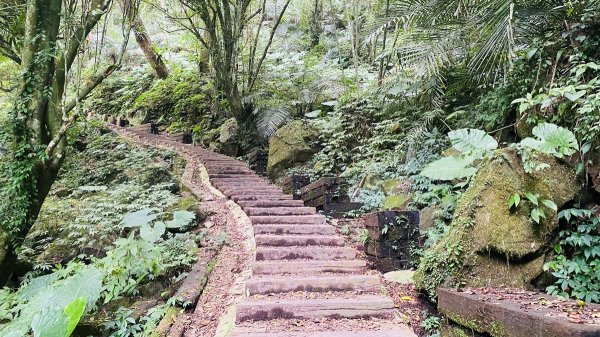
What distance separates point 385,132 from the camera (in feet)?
22.6

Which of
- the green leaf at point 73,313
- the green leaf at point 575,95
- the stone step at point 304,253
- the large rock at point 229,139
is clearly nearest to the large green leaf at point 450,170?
the green leaf at point 575,95

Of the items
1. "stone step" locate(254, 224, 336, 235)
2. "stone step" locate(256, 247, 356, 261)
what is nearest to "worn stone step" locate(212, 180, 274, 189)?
"stone step" locate(254, 224, 336, 235)

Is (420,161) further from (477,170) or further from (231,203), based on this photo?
(231,203)

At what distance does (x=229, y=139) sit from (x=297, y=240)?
21.6 feet

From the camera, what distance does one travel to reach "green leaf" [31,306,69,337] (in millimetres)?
950

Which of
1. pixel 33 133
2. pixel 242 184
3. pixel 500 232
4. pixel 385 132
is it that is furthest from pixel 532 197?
pixel 33 133

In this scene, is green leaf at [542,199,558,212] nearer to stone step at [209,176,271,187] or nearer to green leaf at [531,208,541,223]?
green leaf at [531,208,541,223]

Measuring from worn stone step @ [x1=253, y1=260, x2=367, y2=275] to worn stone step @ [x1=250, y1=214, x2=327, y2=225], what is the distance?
114 cm

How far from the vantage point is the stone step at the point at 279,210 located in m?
5.23

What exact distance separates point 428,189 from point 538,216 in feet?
6.84

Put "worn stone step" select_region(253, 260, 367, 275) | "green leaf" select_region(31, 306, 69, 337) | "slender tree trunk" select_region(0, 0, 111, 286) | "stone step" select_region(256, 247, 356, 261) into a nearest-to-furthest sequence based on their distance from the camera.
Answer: "green leaf" select_region(31, 306, 69, 337), "worn stone step" select_region(253, 260, 367, 275), "stone step" select_region(256, 247, 356, 261), "slender tree trunk" select_region(0, 0, 111, 286)

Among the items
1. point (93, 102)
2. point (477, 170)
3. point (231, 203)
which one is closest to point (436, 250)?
point (477, 170)

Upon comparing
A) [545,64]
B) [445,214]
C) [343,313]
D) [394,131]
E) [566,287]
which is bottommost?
[343,313]

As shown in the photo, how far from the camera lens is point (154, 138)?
40.2ft
